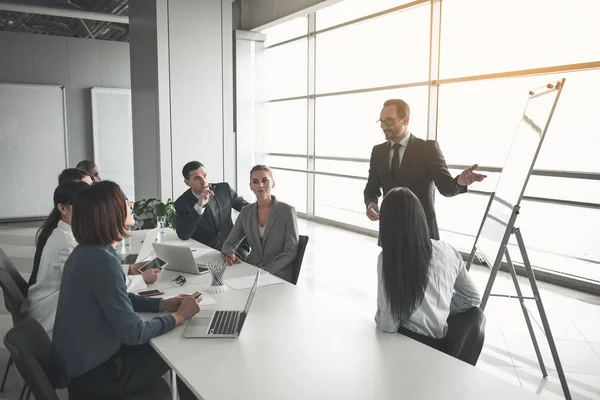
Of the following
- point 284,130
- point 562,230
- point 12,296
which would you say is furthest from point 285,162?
point 12,296

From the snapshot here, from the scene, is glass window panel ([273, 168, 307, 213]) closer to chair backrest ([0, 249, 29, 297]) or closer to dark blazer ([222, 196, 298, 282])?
dark blazer ([222, 196, 298, 282])

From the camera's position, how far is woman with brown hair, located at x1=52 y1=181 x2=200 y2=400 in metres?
1.89

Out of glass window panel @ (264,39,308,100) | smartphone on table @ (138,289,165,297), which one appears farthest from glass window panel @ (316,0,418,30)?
smartphone on table @ (138,289,165,297)

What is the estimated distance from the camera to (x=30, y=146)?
9.31 m

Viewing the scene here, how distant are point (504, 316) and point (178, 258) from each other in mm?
2984

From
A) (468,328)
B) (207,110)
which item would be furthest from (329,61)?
(468,328)

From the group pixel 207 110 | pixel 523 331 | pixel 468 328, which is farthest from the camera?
pixel 207 110

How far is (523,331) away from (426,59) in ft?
13.1

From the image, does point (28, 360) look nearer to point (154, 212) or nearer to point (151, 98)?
point (154, 212)

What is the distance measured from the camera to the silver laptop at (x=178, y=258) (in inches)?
116

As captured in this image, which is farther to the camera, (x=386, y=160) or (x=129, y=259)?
(x=386, y=160)

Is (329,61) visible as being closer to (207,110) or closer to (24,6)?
(207,110)

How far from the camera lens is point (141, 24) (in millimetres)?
6414

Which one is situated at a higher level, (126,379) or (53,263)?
(53,263)
